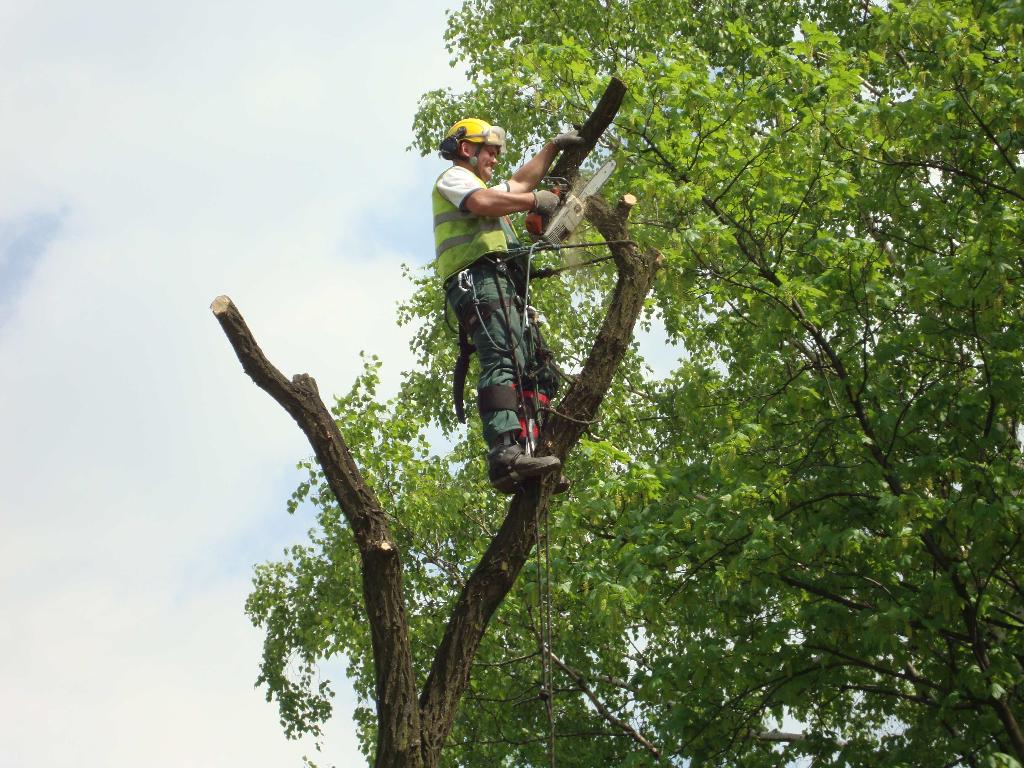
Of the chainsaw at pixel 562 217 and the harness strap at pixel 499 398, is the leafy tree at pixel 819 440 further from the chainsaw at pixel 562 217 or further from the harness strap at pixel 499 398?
the chainsaw at pixel 562 217

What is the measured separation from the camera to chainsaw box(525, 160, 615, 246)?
601 centimetres

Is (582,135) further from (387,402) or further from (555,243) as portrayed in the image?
(387,402)

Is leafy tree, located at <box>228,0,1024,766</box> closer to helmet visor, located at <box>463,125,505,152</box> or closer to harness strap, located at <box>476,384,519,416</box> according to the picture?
harness strap, located at <box>476,384,519,416</box>

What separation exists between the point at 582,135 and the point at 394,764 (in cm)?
328

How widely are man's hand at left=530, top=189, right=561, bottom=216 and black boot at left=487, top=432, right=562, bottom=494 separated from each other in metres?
1.24

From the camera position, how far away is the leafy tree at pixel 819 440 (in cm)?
787

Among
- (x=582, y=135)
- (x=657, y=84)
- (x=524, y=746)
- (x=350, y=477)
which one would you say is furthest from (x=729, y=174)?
(x=524, y=746)

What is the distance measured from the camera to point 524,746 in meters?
13.8

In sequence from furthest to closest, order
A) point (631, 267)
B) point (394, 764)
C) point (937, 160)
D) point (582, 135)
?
point (937, 160)
point (582, 135)
point (631, 267)
point (394, 764)

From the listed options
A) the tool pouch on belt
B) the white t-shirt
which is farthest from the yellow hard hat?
the tool pouch on belt

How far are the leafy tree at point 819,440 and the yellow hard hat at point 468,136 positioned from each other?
1769 millimetres

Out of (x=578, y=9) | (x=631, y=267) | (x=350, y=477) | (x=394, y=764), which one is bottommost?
(x=394, y=764)

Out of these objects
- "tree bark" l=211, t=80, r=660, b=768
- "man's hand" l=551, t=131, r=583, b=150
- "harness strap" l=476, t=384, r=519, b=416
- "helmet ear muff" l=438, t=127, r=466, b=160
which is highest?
"man's hand" l=551, t=131, r=583, b=150

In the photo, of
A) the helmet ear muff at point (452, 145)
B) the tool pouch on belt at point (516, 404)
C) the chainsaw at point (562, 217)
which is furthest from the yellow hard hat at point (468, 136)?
the tool pouch on belt at point (516, 404)
